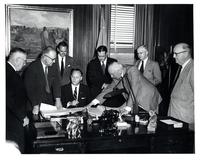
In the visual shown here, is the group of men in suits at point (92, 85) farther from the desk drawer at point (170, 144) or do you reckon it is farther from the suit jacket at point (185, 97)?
the desk drawer at point (170, 144)

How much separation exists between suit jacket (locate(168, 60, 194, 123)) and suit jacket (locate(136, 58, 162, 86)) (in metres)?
1.26

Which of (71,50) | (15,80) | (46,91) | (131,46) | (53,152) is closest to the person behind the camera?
(53,152)

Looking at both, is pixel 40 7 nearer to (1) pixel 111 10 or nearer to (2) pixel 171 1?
(1) pixel 111 10

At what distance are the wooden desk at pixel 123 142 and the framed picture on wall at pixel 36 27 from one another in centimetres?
302

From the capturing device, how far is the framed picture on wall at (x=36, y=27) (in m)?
4.89

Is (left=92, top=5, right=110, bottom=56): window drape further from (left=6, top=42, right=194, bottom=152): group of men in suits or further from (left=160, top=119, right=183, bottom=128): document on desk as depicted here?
(left=160, top=119, right=183, bottom=128): document on desk

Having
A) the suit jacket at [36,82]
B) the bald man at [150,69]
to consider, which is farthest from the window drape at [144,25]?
the suit jacket at [36,82]

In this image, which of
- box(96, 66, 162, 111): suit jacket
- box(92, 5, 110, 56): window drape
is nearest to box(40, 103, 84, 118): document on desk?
box(96, 66, 162, 111): suit jacket

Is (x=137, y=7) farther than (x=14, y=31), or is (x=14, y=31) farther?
(x=137, y=7)

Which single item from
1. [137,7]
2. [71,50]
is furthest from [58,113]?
[137,7]

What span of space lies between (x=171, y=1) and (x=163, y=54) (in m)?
3.44

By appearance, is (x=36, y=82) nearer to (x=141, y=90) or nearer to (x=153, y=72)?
(x=141, y=90)

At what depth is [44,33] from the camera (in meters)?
5.14

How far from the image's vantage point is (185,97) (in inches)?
110
